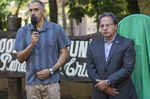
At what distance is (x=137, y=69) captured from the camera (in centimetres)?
346

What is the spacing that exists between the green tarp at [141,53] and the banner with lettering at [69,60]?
1024mm

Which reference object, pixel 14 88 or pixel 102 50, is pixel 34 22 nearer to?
pixel 102 50

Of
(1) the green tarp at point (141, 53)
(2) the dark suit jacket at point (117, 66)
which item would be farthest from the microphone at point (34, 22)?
(1) the green tarp at point (141, 53)

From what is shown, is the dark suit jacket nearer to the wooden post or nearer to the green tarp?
the green tarp

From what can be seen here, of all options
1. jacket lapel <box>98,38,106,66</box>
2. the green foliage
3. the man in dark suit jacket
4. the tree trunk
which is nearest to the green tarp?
the man in dark suit jacket

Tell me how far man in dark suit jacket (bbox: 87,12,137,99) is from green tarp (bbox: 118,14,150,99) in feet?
0.79

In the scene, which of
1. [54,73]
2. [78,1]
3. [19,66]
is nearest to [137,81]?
[54,73]

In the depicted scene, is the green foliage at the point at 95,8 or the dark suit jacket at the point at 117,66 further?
the green foliage at the point at 95,8

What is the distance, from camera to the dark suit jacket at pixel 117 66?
310 cm

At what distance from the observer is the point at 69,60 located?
15.3 ft

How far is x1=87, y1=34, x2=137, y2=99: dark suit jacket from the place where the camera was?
3102 millimetres

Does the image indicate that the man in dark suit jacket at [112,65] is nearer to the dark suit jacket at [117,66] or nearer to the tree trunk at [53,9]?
the dark suit jacket at [117,66]

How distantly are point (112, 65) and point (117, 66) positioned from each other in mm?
52

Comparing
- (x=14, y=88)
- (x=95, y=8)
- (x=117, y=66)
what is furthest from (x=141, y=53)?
(x=95, y=8)
